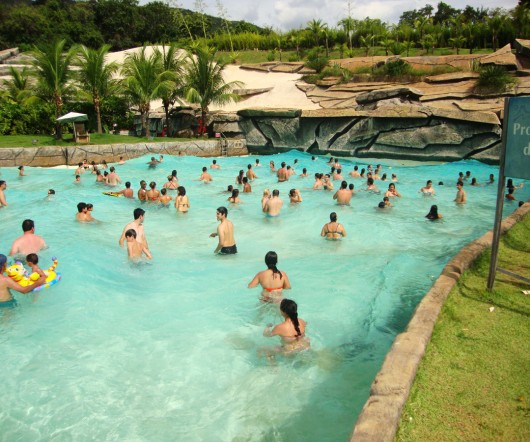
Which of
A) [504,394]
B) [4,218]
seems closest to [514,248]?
[504,394]

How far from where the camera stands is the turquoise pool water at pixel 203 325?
4.45 metres

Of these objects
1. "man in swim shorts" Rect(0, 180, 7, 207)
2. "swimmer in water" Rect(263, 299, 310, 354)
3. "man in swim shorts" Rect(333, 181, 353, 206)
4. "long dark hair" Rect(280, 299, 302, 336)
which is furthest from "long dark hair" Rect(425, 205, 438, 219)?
"man in swim shorts" Rect(0, 180, 7, 207)

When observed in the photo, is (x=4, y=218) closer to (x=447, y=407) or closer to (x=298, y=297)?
(x=298, y=297)

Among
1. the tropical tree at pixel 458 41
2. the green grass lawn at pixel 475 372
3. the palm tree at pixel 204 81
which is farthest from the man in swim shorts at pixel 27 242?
the tropical tree at pixel 458 41

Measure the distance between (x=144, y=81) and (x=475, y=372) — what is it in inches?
880

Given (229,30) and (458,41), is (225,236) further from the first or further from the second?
(229,30)

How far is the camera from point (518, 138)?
4.70 m

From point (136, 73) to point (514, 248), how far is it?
67.5 ft

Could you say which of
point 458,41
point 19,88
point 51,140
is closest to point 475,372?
point 51,140

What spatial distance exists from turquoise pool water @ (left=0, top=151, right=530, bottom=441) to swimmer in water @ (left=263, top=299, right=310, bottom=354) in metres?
0.16

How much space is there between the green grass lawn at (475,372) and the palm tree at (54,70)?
2113 cm

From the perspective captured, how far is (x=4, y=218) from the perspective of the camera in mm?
11938

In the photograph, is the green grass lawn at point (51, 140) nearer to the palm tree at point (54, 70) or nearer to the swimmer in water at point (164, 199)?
the palm tree at point (54, 70)

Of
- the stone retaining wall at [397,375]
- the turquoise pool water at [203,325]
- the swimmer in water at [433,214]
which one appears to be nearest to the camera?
the stone retaining wall at [397,375]
